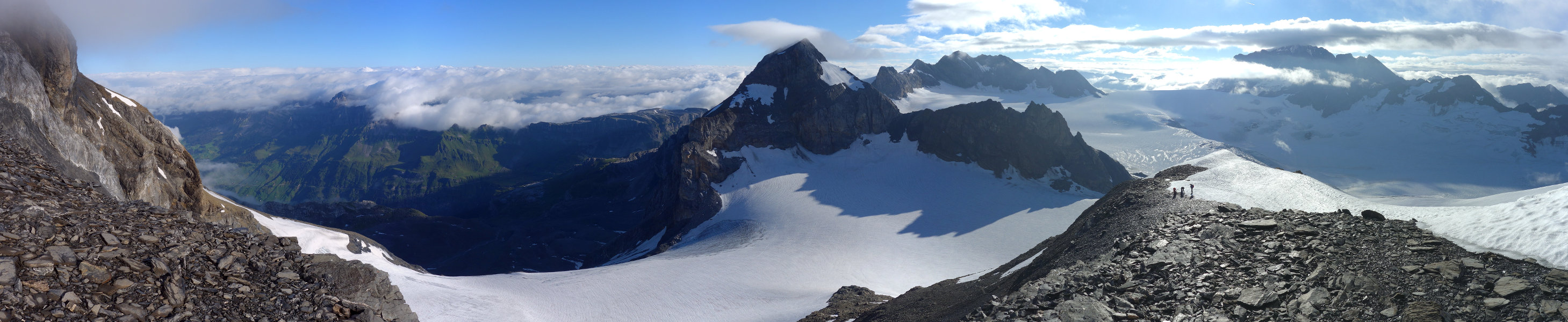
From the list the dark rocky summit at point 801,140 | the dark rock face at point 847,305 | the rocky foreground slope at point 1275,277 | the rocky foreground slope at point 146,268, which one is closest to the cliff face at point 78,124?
the rocky foreground slope at point 146,268

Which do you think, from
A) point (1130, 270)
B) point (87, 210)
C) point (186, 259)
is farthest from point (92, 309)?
point (1130, 270)

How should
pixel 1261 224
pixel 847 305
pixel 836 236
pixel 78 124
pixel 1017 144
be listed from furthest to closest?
1. pixel 1017 144
2. pixel 836 236
3. pixel 847 305
4. pixel 78 124
5. pixel 1261 224

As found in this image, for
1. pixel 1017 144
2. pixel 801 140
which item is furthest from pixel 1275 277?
pixel 801 140

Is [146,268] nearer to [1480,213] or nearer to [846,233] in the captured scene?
[1480,213]

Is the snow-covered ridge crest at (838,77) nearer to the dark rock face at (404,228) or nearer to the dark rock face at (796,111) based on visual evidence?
the dark rock face at (796,111)

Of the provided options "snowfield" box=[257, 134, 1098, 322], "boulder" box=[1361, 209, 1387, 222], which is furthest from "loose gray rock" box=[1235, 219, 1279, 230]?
"snowfield" box=[257, 134, 1098, 322]

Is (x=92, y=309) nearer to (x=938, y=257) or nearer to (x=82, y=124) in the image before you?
(x=82, y=124)
